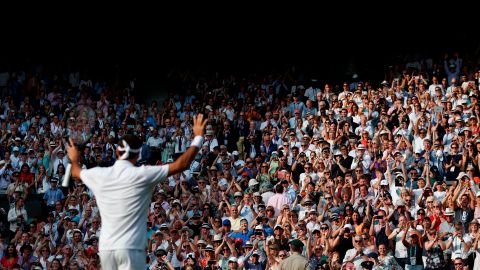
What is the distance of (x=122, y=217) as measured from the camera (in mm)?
7805

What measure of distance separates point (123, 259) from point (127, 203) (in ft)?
1.37

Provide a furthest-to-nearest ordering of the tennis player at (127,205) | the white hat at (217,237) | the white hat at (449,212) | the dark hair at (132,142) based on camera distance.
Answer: the white hat at (217,237)
the white hat at (449,212)
the dark hair at (132,142)
the tennis player at (127,205)

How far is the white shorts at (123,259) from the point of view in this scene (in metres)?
7.76

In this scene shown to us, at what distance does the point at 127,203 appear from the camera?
7816 millimetres

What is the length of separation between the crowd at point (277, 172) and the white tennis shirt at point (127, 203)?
18.1ft

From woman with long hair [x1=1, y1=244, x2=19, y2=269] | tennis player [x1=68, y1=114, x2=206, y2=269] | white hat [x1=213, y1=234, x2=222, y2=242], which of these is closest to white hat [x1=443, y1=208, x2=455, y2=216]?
white hat [x1=213, y1=234, x2=222, y2=242]

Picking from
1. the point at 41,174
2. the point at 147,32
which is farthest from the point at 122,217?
the point at 147,32

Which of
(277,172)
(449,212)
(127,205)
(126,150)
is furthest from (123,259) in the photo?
(277,172)

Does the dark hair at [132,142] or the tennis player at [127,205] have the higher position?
Result: the dark hair at [132,142]

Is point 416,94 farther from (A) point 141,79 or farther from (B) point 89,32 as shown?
(B) point 89,32

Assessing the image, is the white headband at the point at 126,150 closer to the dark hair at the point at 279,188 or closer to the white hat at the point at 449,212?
the white hat at the point at 449,212

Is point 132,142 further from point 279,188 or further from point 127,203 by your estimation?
point 279,188

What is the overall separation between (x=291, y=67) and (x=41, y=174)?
8560 mm

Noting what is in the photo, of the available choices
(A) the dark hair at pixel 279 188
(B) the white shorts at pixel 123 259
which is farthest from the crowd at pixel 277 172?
(B) the white shorts at pixel 123 259
